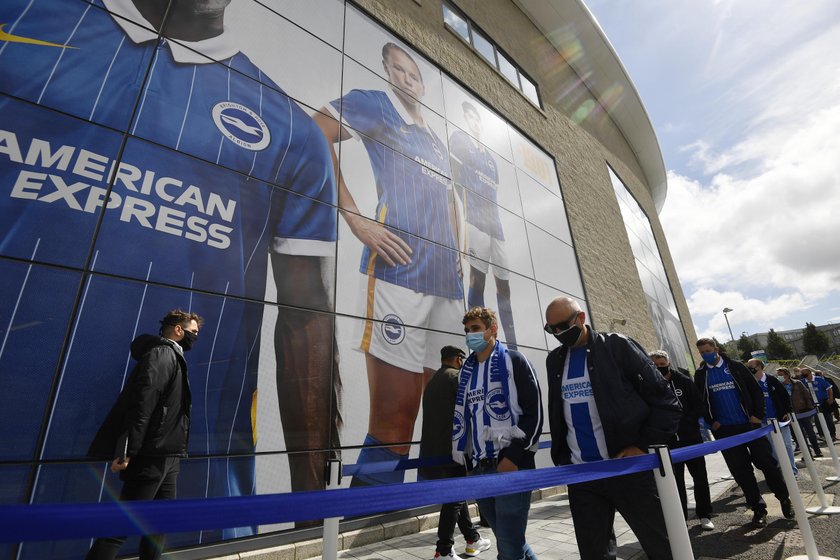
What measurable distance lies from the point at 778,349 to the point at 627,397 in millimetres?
84857

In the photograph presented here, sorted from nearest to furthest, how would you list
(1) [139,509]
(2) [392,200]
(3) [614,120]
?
(1) [139,509]
(2) [392,200]
(3) [614,120]

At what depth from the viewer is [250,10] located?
17.5ft

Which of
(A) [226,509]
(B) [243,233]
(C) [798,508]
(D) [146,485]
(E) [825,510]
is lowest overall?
(E) [825,510]

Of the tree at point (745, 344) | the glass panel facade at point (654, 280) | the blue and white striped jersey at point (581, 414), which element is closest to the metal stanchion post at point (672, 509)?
the blue and white striped jersey at point (581, 414)

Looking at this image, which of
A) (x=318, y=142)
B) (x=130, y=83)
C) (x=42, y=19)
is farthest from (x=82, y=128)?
(x=318, y=142)

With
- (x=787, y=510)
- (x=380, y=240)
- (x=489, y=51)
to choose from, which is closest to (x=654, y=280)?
(x=489, y=51)

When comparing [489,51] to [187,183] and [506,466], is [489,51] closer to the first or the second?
[187,183]

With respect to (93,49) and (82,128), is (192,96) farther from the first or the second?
(82,128)

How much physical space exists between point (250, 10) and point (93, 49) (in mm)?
2212

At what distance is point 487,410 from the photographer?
8.04 ft

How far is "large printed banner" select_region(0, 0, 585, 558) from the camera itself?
309 cm

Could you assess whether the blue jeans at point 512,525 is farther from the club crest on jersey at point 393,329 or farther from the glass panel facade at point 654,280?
the glass panel facade at point 654,280

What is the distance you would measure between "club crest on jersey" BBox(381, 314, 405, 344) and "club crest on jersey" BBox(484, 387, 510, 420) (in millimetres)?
3023

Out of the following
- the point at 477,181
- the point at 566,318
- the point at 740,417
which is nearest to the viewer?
the point at 566,318
